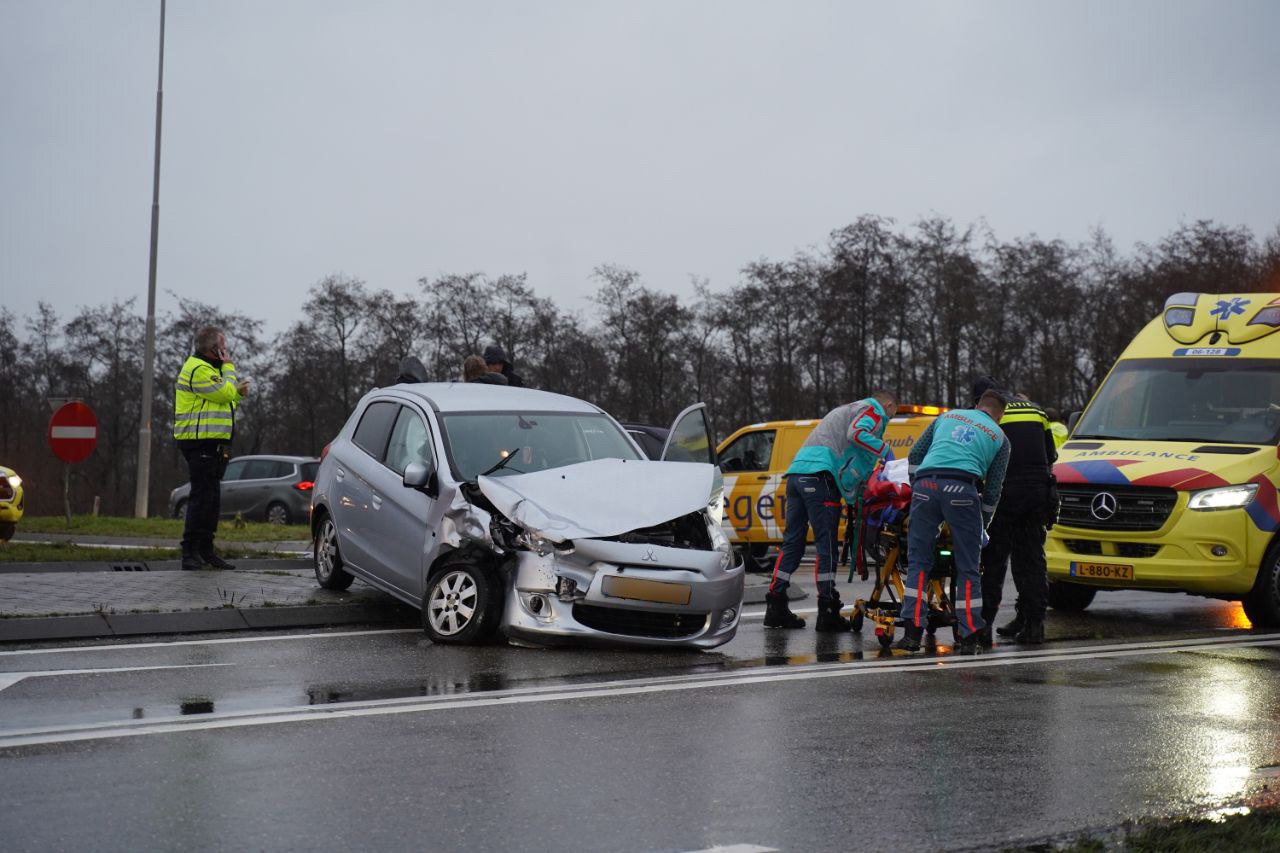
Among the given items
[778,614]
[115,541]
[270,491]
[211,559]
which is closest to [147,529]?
[115,541]

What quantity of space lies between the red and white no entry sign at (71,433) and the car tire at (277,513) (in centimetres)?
1109

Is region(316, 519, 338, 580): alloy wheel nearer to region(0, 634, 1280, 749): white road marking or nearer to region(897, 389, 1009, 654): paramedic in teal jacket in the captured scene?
region(0, 634, 1280, 749): white road marking

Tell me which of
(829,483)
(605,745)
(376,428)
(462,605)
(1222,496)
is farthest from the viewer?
(1222,496)

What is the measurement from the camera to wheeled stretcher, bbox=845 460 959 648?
10.5 metres

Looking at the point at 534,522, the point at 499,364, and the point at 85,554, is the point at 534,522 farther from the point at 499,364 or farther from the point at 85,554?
the point at 85,554

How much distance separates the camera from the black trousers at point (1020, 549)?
35.4ft

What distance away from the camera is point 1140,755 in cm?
640

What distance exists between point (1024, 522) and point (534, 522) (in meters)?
3.76

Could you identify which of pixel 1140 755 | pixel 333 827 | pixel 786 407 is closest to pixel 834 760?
pixel 1140 755

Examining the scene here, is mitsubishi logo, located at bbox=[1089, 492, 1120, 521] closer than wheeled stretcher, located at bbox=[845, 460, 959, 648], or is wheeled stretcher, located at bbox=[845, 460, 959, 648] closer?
wheeled stretcher, located at bbox=[845, 460, 959, 648]

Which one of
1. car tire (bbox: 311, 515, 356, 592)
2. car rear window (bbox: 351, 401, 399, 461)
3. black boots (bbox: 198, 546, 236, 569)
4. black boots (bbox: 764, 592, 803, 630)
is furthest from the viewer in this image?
black boots (bbox: 198, 546, 236, 569)

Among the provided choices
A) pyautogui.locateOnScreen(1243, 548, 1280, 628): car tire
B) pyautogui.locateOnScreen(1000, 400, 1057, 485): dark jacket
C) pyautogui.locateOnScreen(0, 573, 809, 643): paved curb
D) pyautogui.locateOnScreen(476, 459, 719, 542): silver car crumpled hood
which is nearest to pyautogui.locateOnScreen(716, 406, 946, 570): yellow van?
pyautogui.locateOnScreen(1243, 548, 1280, 628): car tire

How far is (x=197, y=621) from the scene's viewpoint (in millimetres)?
10516

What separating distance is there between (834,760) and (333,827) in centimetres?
218
